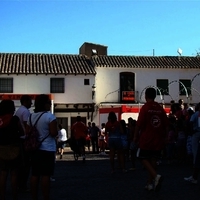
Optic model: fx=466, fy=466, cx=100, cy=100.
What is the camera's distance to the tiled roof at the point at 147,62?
3866 cm

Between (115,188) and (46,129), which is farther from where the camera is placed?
(115,188)

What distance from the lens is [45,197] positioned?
6.90 meters

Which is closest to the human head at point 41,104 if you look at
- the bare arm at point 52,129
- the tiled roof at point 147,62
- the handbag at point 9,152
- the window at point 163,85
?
the bare arm at point 52,129

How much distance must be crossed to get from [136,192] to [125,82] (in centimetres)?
3042

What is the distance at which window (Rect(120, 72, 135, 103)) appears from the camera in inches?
1515

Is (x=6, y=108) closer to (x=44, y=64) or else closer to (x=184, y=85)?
(x=44, y=64)

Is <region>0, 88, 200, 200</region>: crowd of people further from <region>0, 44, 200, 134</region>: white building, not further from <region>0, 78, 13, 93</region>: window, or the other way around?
<region>0, 78, 13, 93</region>: window

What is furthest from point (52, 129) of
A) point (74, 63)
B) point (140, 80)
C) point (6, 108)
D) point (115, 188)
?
point (140, 80)

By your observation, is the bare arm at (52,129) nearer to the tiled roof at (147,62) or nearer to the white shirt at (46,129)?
the white shirt at (46,129)

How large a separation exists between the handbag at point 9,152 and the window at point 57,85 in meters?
29.8

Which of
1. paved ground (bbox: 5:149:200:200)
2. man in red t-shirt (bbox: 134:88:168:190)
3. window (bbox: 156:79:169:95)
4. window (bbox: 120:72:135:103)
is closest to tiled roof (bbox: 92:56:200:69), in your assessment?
window (bbox: 120:72:135:103)

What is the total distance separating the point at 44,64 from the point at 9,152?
31.0 meters

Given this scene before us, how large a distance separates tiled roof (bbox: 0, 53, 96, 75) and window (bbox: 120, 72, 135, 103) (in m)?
2.89

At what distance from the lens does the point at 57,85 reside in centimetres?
3716
